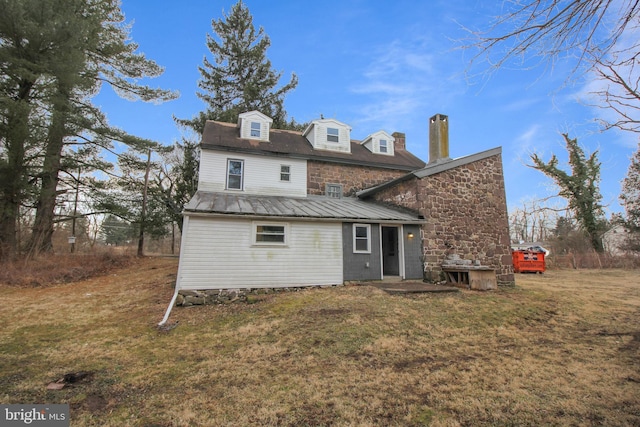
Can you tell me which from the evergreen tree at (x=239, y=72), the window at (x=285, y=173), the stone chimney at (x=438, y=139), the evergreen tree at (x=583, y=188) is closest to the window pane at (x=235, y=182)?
the window at (x=285, y=173)

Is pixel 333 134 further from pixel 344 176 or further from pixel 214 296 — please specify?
pixel 214 296

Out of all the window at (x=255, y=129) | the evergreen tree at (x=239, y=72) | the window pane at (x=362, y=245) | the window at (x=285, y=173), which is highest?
the evergreen tree at (x=239, y=72)

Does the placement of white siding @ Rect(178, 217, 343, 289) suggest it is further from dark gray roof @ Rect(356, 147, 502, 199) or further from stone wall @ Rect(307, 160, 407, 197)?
stone wall @ Rect(307, 160, 407, 197)

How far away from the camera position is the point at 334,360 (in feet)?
15.9

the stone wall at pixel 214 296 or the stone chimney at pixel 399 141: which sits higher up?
the stone chimney at pixel 399 141

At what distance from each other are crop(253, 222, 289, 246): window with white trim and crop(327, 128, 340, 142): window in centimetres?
782

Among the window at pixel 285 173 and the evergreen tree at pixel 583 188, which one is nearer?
the window at pixel 285 173

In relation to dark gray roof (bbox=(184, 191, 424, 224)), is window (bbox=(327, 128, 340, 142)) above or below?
above

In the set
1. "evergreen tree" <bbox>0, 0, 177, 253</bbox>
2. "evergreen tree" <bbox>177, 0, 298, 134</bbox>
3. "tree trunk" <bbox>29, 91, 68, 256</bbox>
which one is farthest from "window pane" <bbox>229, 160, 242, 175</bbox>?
"evergreen tree" <bbox>177, 0, 298, 134</bbox>

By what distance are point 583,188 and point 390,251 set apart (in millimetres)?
22853

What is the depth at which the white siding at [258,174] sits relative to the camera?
1305 centimetres

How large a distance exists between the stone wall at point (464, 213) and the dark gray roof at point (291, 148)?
3624mm

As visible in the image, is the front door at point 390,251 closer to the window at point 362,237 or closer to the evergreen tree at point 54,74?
the window at point 362,237

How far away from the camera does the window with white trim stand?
9844mm
